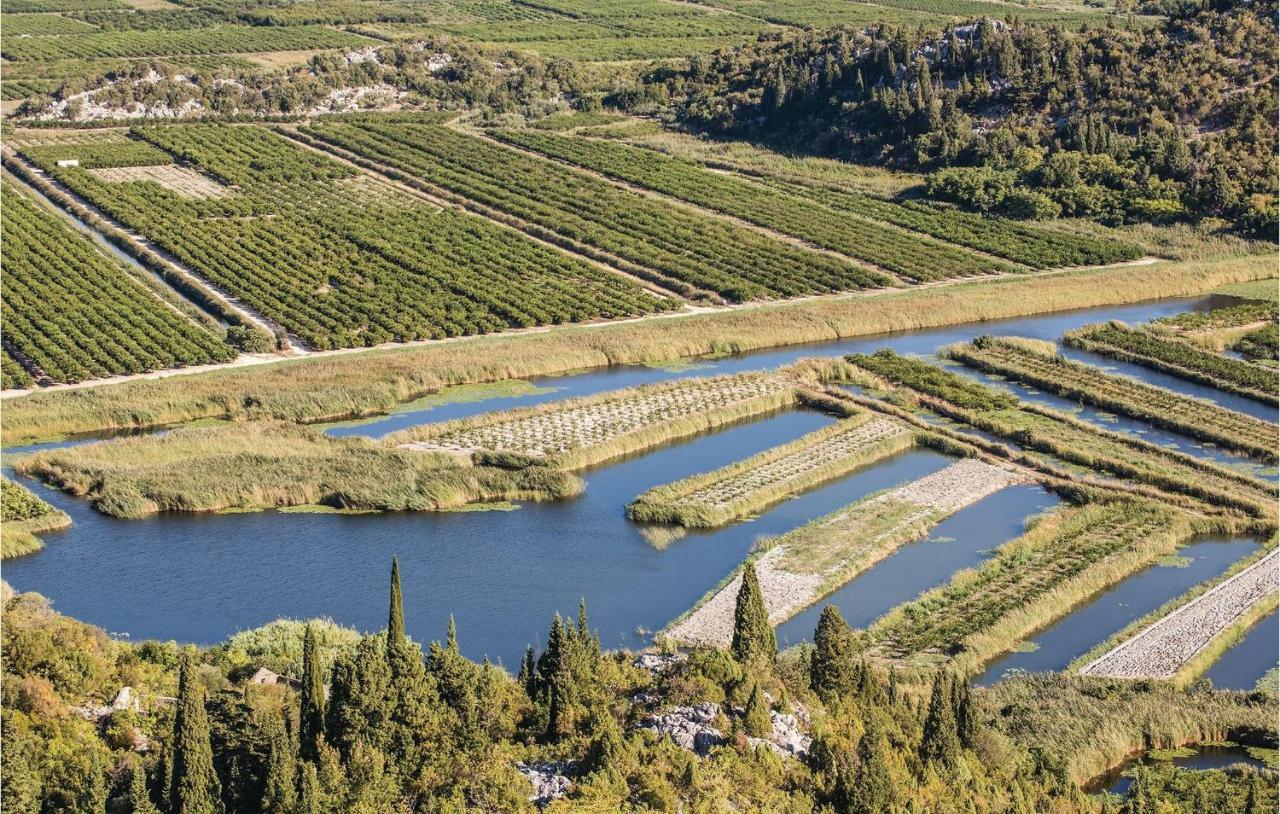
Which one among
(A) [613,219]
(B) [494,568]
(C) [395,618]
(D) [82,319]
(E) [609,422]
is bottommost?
(D) [82,319]

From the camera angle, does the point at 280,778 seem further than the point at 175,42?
No

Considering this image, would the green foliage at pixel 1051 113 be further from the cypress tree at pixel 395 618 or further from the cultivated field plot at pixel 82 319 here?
the cypress tree at pixel 395 618

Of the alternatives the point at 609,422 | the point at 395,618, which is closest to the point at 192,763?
the point at 395,618

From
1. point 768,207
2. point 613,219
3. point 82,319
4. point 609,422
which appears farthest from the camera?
point 768,207

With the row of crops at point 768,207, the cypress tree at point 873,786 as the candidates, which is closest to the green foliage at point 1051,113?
the row of crops at point 768,207

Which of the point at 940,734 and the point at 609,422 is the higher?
the point at 940,734

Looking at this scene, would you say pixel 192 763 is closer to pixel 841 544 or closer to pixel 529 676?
pixel 529 676
